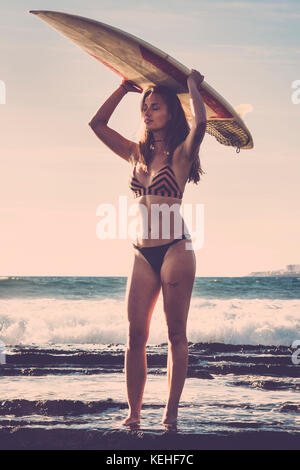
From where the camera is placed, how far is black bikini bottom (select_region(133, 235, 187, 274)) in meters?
4.25

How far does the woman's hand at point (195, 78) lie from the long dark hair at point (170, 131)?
22 cm

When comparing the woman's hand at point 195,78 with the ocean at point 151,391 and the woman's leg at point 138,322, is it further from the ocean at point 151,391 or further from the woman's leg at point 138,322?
the ocean at point 151,391

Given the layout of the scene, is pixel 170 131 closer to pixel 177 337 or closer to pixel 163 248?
pixel 163 248

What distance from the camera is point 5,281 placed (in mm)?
28438

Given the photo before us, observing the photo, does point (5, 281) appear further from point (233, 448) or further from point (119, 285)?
point (233, 448)

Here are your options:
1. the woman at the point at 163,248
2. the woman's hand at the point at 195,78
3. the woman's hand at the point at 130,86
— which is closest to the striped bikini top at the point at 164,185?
the woman at the point at 163,248

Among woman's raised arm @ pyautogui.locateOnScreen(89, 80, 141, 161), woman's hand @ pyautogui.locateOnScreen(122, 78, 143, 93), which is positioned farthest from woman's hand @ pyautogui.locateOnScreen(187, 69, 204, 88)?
woman's raised arm @ pyautogui.locateOnScreen(89, 80, 141, 161)

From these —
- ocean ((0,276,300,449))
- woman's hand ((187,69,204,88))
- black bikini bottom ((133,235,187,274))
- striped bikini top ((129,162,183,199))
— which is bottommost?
ocean ((0,276,300,449))

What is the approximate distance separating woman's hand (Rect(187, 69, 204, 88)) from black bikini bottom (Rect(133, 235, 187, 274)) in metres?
1.12

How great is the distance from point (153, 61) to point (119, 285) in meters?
28.5

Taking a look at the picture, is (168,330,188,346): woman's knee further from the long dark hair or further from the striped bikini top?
the long dark hair

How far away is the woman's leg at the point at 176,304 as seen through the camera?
4176 mm

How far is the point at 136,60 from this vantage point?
4414 mm

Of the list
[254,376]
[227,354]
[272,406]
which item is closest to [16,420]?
[272,406]
